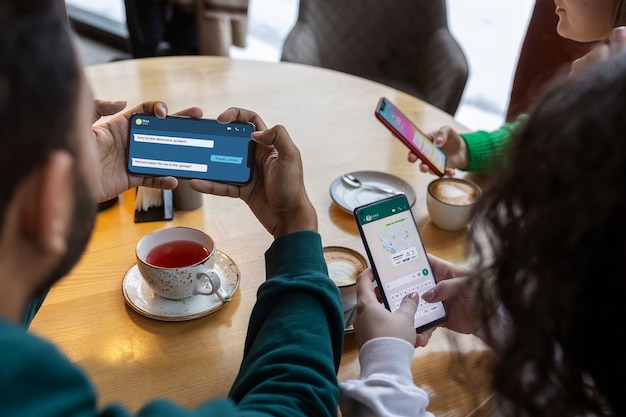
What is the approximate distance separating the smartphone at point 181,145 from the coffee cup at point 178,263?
103mm

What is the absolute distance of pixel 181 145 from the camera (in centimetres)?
90

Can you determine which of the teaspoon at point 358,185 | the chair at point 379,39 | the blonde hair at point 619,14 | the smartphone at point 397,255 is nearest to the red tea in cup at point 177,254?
the smartphone at point 397,255

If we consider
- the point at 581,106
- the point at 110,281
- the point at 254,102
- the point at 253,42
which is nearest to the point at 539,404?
the point at 581,106

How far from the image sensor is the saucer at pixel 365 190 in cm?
108

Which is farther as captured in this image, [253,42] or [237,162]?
[253,42]

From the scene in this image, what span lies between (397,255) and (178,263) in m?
0.31

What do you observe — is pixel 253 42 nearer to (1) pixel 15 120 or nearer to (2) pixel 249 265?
(2) pixel 249 265

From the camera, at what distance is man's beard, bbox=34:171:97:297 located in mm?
529

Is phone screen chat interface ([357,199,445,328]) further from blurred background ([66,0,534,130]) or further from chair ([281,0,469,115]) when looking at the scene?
blurred background ([66,0,534,130])

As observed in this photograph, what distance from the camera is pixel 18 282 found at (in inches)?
19.7

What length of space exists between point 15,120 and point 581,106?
1.48 feet

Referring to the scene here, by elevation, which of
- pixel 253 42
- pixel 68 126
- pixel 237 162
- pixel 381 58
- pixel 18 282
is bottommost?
pixel 253 42

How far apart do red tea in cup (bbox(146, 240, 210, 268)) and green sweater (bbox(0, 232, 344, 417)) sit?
0.36 ft

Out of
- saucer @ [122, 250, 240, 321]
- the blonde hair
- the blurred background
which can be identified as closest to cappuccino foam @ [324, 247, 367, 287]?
saucer @ [122, 250, 240, 321]
